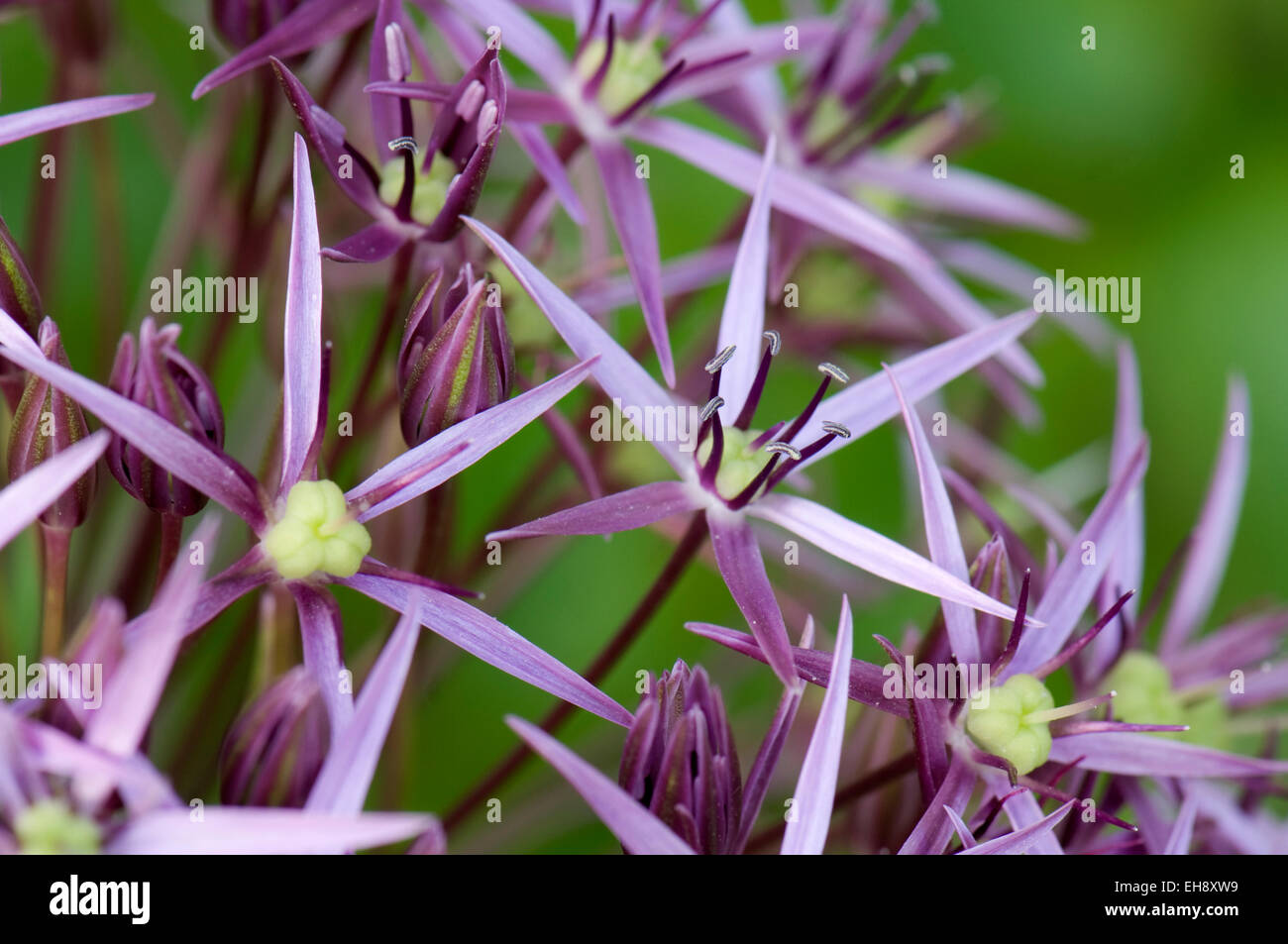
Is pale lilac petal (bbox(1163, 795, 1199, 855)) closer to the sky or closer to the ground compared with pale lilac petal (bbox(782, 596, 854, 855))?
closer to the ground

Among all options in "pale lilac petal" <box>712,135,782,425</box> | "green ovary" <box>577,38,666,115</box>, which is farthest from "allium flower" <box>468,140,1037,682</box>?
"green ovary" <box>577,38,666,115</box>

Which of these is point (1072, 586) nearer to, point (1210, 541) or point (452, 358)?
point (1210, 541)

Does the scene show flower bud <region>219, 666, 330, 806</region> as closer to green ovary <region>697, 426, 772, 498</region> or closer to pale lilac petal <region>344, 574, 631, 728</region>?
pale lilac petal <region>344, 574, 631, 728</region>

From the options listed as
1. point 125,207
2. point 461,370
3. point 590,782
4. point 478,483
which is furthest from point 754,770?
point 125,207

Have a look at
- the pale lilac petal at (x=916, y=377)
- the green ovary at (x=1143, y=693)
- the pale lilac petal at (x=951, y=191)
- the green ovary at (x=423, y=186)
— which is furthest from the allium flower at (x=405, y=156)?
the green ovary at (x=1143, y=693)

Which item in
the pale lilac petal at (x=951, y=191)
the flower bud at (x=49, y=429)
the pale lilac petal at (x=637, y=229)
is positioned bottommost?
the flower bud at (x=49, y=429)

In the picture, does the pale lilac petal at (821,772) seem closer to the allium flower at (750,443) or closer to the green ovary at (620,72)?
the allium flower at (750,443)
